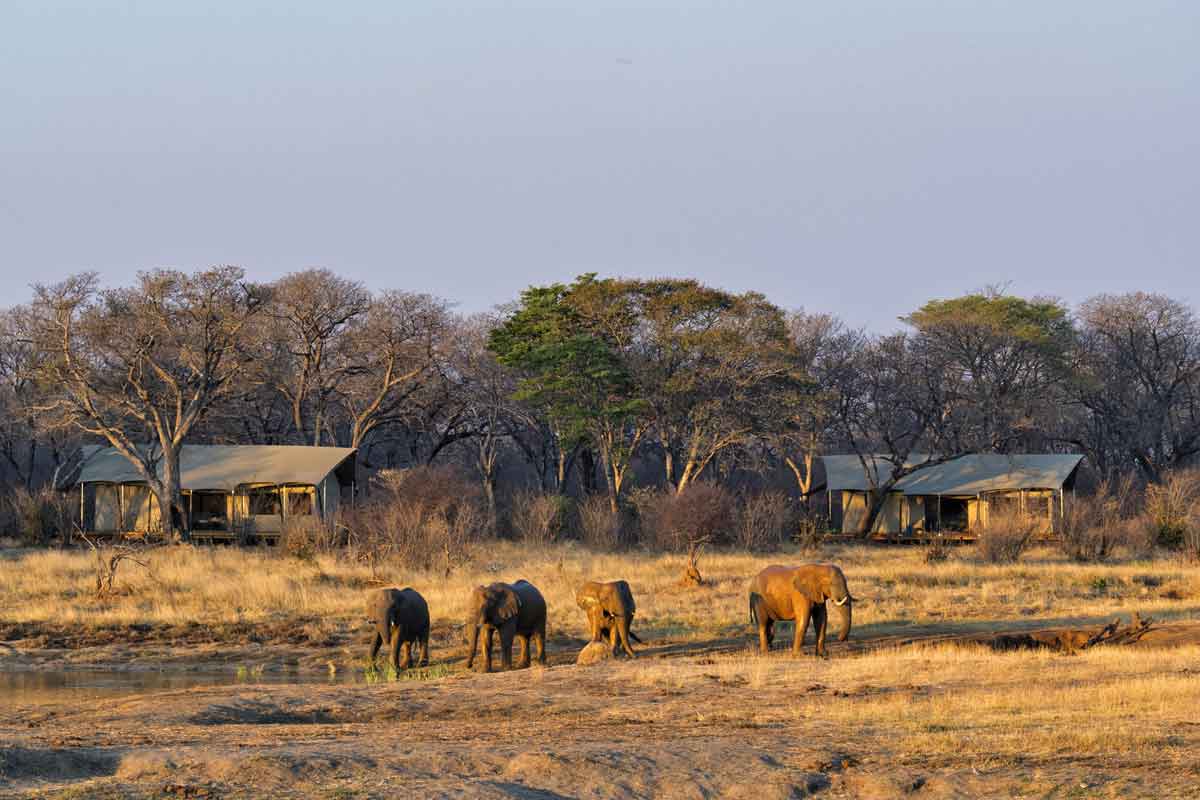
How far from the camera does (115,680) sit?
22.6 m

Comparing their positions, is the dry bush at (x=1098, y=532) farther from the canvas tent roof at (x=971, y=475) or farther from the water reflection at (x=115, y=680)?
the water reflection at (x=115, y=680)

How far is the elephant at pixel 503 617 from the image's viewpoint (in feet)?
72.8

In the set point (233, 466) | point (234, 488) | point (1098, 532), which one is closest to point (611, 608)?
point (1098, 532)

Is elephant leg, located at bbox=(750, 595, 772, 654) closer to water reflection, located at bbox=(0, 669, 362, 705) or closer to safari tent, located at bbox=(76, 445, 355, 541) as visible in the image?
water reflection, located at bbox=(0, 669, 362, 705)

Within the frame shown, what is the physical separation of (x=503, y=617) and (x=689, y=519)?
2239cm

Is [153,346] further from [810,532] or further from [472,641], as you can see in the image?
[472,641]

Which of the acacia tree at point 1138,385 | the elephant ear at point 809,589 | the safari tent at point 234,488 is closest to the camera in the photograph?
the elephant ear at point 809,589

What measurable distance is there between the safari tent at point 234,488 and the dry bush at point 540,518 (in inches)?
231

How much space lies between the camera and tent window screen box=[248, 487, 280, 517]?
50750mm

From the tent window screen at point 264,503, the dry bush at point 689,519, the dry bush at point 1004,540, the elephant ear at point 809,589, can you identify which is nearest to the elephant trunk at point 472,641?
the elephant ear at point 809,589

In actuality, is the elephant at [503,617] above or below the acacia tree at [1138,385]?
below

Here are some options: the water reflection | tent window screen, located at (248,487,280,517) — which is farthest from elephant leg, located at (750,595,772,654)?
tent window screen, located at (248,487,280,517)

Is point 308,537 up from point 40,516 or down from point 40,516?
down

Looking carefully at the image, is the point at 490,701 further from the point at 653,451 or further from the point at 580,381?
the point at 653,451
